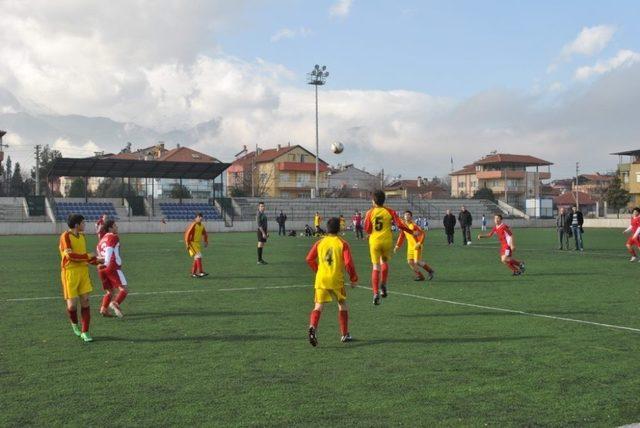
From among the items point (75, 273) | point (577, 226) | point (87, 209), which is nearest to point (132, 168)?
point (87, 209)

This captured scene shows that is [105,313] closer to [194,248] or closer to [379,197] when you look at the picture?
[379,197]

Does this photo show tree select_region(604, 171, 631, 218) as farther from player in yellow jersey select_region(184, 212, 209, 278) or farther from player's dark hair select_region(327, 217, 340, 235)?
player's dark hair select_region(327, 217, 340, 235)

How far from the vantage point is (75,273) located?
9438 mm

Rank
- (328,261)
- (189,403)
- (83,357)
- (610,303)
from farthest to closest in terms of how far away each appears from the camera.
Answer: (610,303) < (328,261) < (83,357) < (189,403)

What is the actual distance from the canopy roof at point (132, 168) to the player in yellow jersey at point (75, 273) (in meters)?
44.4

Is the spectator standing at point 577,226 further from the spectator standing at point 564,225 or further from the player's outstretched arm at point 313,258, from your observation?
the player's outstretched arm at point 313,258

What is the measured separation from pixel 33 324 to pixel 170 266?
11.2 m

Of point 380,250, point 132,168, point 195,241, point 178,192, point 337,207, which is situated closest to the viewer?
point 380,250

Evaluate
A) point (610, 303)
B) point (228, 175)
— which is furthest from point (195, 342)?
point (228, 175)

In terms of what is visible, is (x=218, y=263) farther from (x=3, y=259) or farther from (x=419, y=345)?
(x=419, y=345)

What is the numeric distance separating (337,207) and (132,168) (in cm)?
2436

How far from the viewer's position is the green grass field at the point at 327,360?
5.99 m

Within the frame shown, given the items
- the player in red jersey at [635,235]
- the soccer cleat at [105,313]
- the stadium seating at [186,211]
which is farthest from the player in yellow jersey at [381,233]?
the stadium seating at [186,211]

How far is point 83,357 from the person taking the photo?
8.26 metres
